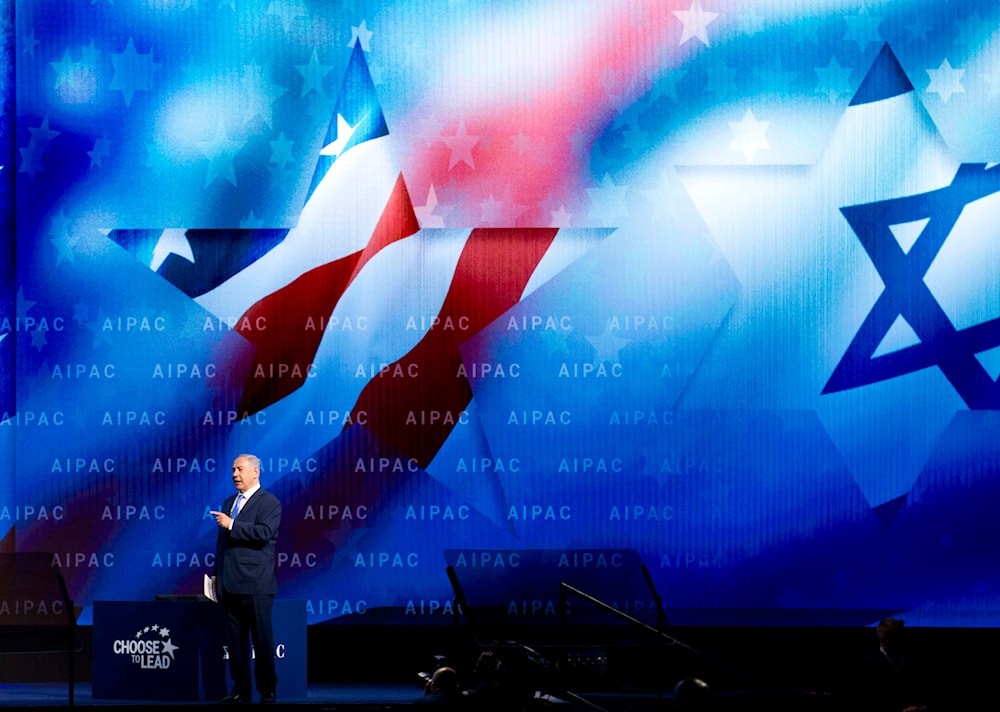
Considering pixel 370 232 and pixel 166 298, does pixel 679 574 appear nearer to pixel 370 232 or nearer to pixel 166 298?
pixel 370 232

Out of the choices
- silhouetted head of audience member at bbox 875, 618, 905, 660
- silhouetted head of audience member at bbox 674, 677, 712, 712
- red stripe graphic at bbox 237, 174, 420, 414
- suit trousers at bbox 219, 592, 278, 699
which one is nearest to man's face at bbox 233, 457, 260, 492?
suit trousers at bbox 219, 592, 278, 699

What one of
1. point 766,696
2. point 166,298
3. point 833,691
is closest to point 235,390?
point 166,298

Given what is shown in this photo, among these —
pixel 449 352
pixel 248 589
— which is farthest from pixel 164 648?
pixel 449 352

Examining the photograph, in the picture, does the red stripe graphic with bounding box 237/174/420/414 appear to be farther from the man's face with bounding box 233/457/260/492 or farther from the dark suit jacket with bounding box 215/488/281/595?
the dark suit jacket with bounding box 215/488/281/595

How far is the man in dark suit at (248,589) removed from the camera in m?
7.04

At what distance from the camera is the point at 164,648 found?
7.25 m

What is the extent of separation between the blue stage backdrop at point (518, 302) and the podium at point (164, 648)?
1127 mm

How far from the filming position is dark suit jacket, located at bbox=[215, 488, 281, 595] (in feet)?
23.1

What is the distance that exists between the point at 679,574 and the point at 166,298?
385cm

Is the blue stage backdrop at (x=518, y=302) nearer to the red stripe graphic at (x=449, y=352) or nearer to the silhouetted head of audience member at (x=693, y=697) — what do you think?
the red stripe graphic at (x=449, y=352)

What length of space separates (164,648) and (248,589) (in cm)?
68

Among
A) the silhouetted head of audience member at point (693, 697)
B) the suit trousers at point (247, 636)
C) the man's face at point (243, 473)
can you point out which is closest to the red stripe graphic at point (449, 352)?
the man's face at point (243, 473)

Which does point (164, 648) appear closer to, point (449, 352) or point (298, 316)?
point (298, 316)

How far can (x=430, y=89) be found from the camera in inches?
338
